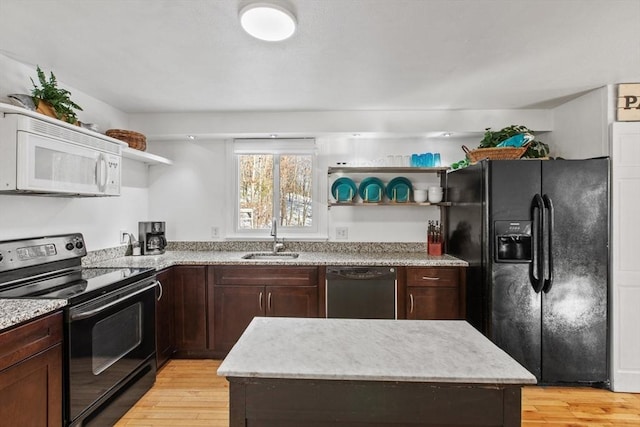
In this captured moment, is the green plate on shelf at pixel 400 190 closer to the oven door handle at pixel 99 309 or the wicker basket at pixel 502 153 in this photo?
the wicker basket at pixel 502 153

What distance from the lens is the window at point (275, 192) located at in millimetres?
3670

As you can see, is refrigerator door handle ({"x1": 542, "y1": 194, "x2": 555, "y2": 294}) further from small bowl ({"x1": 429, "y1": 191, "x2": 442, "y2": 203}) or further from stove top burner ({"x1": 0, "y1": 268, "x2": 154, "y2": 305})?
stove top burner ({"x1": 0, "y1": 268, "x2": 154, "y2": 305})

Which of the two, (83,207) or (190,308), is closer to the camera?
(83,207)

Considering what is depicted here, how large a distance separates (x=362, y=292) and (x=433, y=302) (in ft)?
2.04

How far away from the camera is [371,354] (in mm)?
1146

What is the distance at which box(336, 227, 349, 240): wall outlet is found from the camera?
3644 millimetres

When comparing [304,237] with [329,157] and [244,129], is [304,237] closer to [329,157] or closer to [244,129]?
[329,157]

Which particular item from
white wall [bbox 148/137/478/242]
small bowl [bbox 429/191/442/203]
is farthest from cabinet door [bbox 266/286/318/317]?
small bowl [bbox 429/191/442/203]

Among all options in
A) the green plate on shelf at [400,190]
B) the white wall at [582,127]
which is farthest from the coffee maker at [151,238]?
the white wall at [582,127]

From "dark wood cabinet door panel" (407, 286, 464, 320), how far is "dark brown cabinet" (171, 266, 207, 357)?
1823 millimetres

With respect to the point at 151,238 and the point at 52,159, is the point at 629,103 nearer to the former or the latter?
the point at 52,159

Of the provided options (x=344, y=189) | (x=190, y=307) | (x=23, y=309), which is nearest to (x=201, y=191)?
(x=190, y=307)

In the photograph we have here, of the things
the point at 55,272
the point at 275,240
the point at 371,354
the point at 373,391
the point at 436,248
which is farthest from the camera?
the point at 275,240

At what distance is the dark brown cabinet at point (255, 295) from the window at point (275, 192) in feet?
2.37
